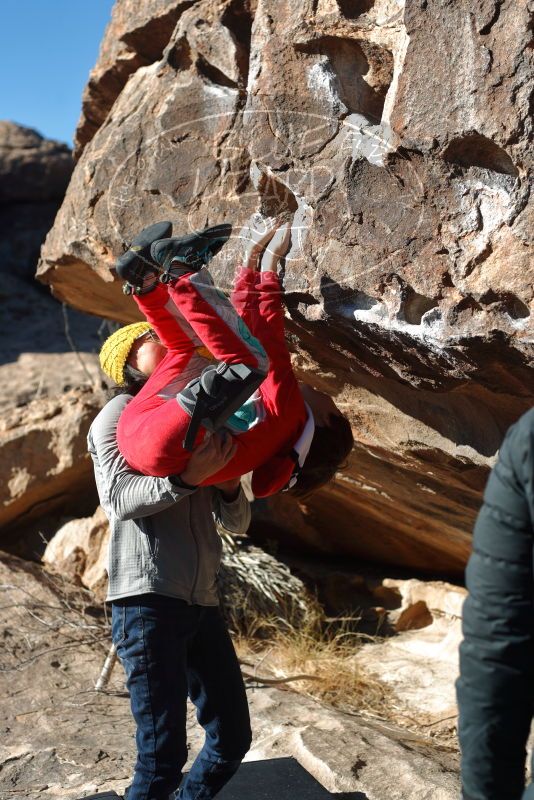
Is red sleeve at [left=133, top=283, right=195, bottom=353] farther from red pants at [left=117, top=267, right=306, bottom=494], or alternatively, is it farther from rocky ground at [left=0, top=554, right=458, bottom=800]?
rocky ground at [left=0, top=554, right=458, bottom=800]

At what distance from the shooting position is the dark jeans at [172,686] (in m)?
2.20

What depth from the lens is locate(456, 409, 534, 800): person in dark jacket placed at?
4.66 ft

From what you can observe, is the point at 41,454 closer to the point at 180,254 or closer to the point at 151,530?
the point at 151,530

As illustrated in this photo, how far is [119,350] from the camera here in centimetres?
244

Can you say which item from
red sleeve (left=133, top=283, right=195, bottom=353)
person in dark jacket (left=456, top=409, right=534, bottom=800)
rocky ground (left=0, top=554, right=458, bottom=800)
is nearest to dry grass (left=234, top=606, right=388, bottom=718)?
rocky ground (left=0, top=554, right=458, bottom=800)

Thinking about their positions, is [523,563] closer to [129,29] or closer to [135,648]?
[135,648]

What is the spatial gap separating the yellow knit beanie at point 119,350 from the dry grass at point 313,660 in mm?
1818

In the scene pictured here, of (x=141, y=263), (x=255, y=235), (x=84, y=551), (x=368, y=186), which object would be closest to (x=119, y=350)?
(x=141, y=263)

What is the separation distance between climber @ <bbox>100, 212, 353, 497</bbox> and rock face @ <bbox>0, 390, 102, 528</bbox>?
2.43m

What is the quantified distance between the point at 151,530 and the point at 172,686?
38 cm

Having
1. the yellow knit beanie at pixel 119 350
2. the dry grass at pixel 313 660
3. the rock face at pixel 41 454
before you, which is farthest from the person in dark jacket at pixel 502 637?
the rock face at pixel 41 454

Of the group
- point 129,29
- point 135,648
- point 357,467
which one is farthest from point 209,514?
point 129,29

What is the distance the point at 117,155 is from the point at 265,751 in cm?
212

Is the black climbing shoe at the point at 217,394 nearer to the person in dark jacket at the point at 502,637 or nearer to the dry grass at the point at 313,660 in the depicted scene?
the person in dark jacket at the point at 502,637
